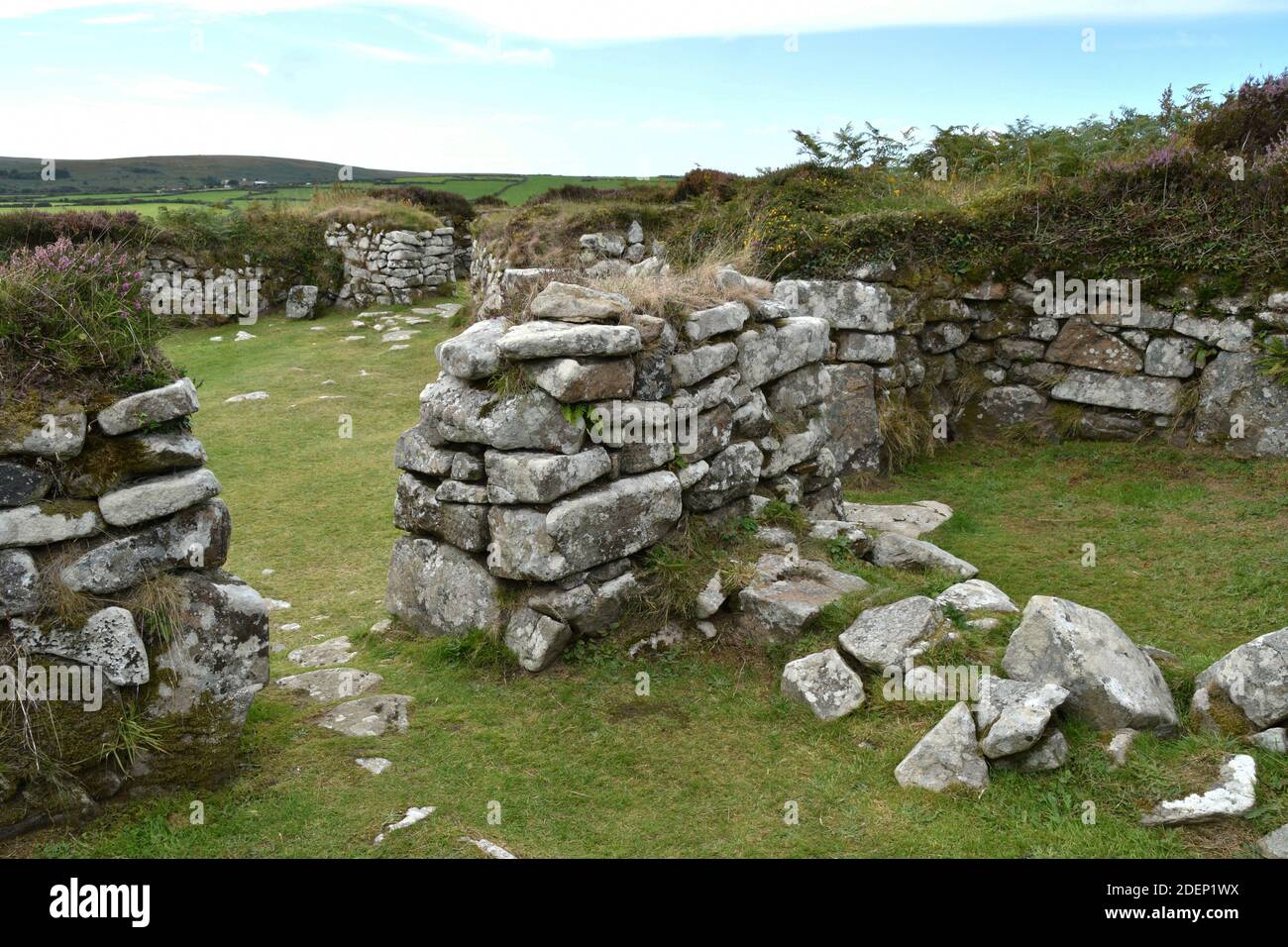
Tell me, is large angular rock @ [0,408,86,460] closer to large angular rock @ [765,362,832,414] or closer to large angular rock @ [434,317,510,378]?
large angular rock @ [434,317,510,378]

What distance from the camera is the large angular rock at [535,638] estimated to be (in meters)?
6.87

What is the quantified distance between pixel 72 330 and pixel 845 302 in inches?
353

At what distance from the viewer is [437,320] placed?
22172 millimetres

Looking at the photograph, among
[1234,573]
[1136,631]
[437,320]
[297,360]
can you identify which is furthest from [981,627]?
[437,320]

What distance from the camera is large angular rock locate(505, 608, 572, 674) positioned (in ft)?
22.5

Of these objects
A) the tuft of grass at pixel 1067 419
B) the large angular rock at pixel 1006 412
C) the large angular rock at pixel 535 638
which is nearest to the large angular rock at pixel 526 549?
the large angular rock at pixel 535 638

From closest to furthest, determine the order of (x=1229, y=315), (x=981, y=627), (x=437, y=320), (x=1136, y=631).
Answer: (x=981, y=627) < (x=1136, y=631) < (x=1229, y=315) < (x=437, y=320)

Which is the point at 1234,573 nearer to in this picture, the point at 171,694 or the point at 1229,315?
the point at 1229,315

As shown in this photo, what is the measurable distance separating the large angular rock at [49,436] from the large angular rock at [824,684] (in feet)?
14.4

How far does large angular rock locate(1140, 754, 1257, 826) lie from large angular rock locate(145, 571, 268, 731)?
486 centimetres

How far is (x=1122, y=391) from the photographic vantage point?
1195 centimetres

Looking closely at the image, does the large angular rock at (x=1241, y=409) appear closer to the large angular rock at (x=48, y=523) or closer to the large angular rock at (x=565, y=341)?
the large angular rock at (x=565, y=341)

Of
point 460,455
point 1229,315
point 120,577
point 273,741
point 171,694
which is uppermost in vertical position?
point 1229,315

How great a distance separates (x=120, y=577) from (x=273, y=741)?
1.42 m
